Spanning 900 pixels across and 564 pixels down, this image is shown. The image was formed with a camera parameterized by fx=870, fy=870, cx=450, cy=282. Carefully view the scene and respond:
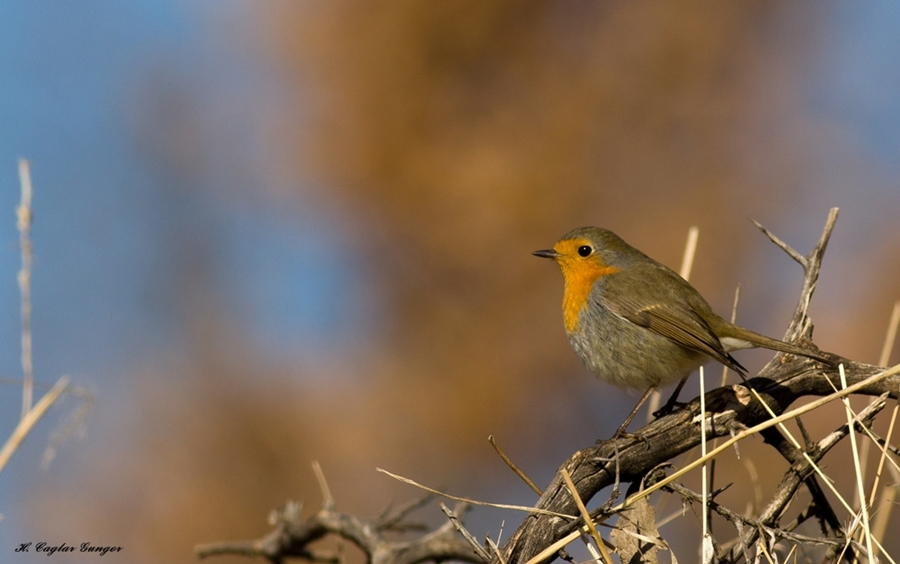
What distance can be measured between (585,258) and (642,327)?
1.70ft

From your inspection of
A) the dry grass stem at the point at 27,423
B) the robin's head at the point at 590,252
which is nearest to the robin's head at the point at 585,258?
the robin's head at the point at 590,252

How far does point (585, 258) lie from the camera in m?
4.04

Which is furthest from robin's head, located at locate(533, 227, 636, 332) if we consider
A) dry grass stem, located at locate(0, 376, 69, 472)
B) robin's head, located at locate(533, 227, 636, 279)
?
dry grass stem, located at locate(0, 376, 69, 472)

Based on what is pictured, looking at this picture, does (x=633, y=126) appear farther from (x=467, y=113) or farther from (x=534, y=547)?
(x=534, y=547)

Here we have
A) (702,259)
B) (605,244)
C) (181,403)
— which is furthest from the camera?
A: (702,259)

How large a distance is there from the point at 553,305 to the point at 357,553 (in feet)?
9.96

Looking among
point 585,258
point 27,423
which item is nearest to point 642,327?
point 585,258

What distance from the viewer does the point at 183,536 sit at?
6.39 meters

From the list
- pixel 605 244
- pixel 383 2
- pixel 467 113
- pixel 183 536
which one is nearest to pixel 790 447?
pixel 605 244

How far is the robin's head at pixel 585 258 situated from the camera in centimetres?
394

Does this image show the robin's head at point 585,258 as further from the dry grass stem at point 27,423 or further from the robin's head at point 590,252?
the dry grass stem at point 27,423

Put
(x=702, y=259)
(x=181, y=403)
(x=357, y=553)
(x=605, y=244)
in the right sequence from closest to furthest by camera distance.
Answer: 1. (x=605, y=244)
2. (x=357, y=553)
3. (x=181, y=403)
4. (x=702, y=259)

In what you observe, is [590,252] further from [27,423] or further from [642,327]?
[27,423]

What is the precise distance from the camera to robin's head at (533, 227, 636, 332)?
3936mm
